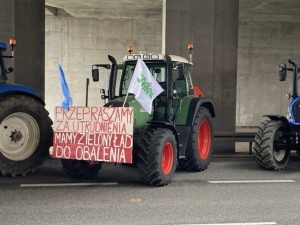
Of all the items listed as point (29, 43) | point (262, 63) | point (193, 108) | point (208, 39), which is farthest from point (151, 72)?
point (262, 63)

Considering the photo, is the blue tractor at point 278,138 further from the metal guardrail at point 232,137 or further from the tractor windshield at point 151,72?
the tractor windshield at point 151,72

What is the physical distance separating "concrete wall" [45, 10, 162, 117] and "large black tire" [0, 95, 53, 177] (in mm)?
14033

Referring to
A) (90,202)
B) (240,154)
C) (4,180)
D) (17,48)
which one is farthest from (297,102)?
(17,48)

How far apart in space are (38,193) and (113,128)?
1.65 metres

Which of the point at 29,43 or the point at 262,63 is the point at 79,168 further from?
the point at 262,63

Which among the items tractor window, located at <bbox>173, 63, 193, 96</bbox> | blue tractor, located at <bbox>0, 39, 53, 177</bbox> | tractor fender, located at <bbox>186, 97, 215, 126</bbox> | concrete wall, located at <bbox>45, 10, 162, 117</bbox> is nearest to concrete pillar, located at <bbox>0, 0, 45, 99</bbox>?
blue tractor, located at <bbox>0, 39, 53, 177</bbox>

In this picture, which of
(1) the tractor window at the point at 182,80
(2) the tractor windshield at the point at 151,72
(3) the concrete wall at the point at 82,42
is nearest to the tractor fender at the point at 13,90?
(2) the tractor windshield at the point at 151,72

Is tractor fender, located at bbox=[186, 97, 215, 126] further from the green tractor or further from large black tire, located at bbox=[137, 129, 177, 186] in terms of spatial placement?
large black tire, located at bbox=[137, 129, 177, 186]

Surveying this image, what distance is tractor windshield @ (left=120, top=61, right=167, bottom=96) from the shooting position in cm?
934

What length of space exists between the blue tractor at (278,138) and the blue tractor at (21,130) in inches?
174

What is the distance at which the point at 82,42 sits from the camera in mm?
23219

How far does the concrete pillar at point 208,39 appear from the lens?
1322 cm

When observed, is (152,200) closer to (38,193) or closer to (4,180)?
(38,193)

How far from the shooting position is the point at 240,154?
525 inches
